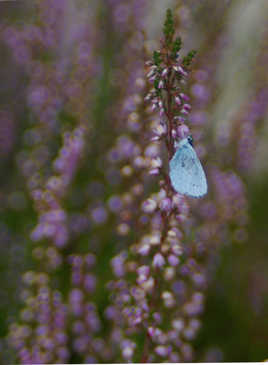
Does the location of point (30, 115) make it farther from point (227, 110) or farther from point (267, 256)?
point (267, 256)

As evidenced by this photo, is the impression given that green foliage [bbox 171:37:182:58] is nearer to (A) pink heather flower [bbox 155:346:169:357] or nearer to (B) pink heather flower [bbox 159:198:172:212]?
(B) pink heather flower [bbox 159:198:172:212]

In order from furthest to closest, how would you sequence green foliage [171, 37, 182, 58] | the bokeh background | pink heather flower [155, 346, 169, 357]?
the bokeh background, pink heather flower [155, 346, 169, 357], green foliage [171, 37, 182, 58]

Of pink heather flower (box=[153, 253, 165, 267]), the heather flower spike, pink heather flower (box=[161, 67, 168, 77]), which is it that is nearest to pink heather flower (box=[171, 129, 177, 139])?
the heather flower spike

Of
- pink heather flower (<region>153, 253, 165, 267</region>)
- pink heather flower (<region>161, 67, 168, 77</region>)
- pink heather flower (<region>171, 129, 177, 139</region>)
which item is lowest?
pink heather flower (<region>153, 253, 165, 267</region>)

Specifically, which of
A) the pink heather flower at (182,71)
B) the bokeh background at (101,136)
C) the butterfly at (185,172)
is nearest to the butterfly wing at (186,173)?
the butterfly at (185,172)

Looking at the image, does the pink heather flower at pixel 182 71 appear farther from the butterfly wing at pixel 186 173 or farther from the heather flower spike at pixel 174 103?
the butterfly wing at pixel 186 173

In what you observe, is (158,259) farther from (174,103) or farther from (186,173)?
(174,103)

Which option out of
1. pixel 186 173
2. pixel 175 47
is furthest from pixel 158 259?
pixel 175 47

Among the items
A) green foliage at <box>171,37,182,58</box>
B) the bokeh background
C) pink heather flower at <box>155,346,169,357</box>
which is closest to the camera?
green foliage at <box>171,37,182,58</box>
